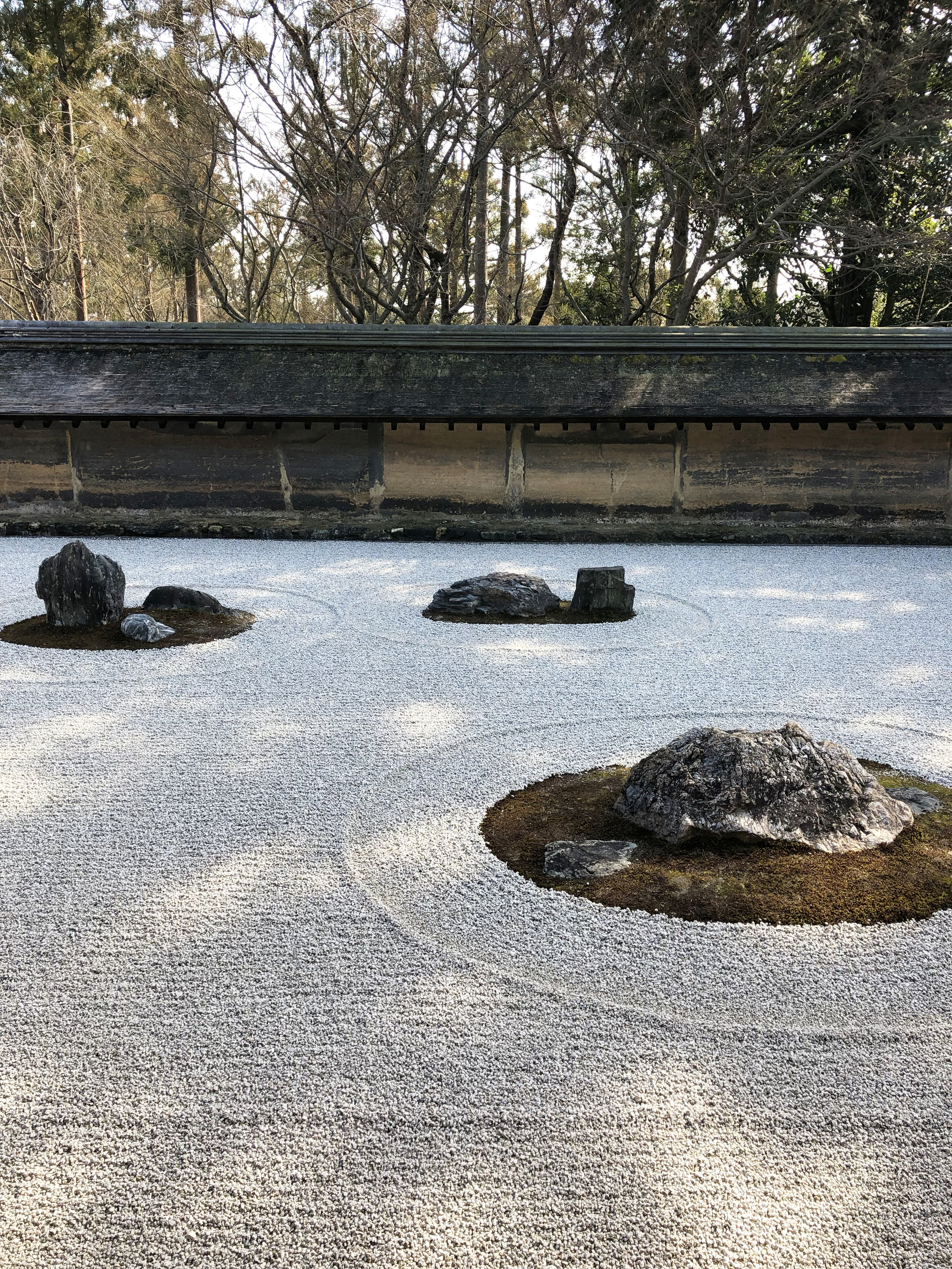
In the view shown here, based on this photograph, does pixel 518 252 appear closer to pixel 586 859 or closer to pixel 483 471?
pixel 483 471

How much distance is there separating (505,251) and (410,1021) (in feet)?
64.3

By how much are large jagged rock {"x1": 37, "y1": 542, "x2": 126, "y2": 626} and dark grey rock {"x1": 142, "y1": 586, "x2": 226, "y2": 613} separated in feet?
1.48

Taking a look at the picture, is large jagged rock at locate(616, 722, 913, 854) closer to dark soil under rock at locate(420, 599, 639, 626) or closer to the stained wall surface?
dark soil under rock at locate(420, 599, 639, 626)

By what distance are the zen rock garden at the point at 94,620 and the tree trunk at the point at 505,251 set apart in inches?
496

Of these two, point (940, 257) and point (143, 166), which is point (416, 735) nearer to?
point (940, 257)

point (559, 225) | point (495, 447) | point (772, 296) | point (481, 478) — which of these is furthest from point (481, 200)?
point (481, 478)

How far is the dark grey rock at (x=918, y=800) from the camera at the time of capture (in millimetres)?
3824

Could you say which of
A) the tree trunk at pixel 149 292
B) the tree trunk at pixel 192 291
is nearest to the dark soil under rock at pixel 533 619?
the tree trunk at pixel 192 291

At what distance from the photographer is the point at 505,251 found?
19.8 metres

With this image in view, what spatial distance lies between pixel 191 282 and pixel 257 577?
15060 mm

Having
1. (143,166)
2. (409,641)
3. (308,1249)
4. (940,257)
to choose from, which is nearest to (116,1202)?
(308,1249)

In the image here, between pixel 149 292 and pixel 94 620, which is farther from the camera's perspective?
pixel 149 292

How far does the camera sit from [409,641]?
6.72 meters

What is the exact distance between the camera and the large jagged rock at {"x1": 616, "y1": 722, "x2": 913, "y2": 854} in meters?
3.49
